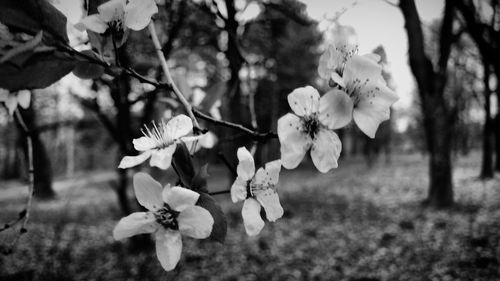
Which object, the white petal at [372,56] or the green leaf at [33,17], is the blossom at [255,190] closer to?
the white petal at [372,56]

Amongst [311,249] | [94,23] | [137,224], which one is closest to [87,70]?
[94,23]

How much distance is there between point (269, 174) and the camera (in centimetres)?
64

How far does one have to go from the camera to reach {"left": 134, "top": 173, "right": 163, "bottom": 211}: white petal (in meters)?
0.56

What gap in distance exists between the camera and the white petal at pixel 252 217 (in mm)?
585

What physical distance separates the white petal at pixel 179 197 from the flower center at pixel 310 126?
0.23 metres

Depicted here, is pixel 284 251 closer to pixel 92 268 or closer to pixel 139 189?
pixel 92 268

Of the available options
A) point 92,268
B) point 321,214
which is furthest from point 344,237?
point 92,268

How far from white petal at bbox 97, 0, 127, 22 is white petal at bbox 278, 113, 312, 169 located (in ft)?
→ 1.17

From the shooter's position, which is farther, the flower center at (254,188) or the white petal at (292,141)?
the flower center at (254,188)

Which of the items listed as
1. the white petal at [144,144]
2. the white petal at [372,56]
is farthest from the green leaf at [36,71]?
the white petal at [372,56]

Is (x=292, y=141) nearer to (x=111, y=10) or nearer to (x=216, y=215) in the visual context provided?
(x=216, y=215)

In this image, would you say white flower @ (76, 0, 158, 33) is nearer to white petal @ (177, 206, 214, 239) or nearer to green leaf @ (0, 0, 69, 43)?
green leaf @ (0, 0, 69, 43)

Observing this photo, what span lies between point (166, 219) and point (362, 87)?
43 cm

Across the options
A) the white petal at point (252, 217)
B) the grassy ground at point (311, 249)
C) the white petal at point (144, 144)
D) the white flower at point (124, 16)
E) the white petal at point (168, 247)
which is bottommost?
the grassy ground at point (311, 249)
